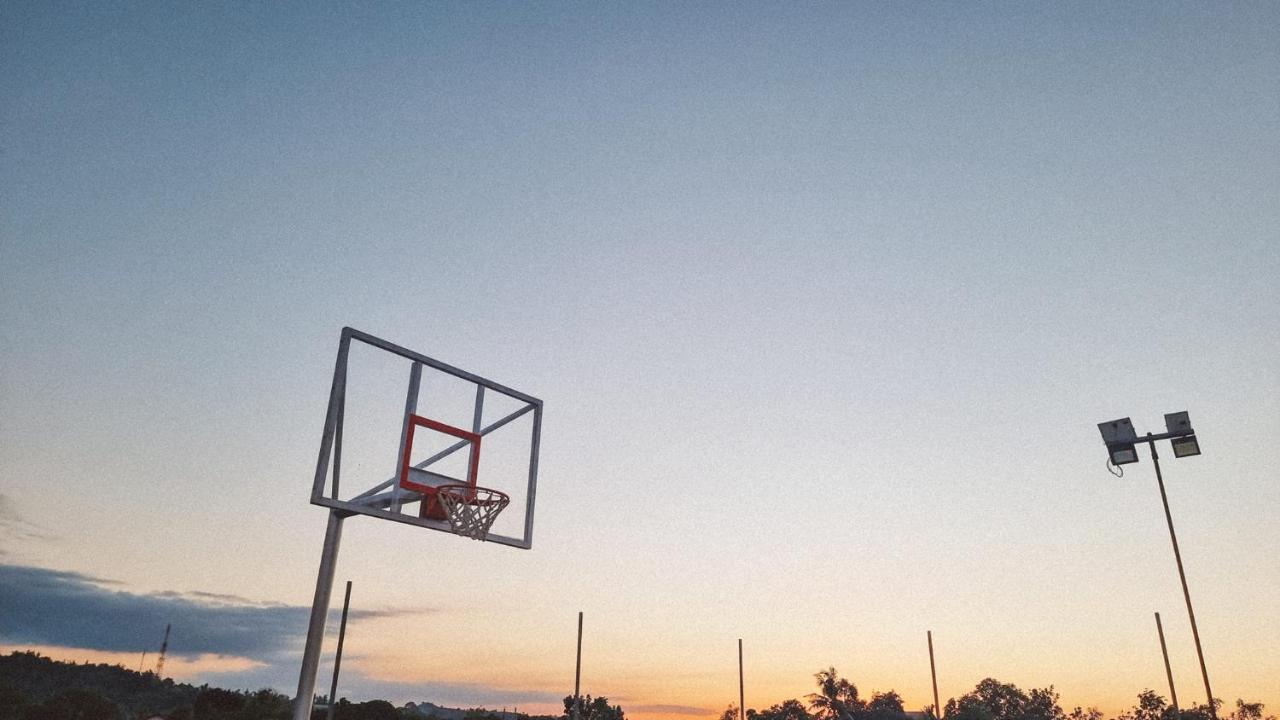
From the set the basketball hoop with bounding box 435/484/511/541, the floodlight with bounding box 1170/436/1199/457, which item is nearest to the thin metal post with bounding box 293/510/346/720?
the basketball hoop with bounding box 435/484/511/541

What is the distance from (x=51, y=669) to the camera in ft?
345

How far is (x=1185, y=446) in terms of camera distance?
14773mm

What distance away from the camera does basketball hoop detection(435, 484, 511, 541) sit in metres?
13.2

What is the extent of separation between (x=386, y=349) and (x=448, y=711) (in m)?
123

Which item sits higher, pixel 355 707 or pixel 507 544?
pixel 507 544

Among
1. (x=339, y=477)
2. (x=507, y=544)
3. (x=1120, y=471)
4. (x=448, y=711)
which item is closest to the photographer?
(x=339, y=477)

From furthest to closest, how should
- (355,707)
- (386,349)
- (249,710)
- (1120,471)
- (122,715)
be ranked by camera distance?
(122,715), (249,710), (355,707), (1120,471), (386,349)

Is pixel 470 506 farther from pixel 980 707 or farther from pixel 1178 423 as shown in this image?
pixel 980 707

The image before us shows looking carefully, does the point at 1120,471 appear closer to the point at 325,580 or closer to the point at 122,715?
the point at 325,580

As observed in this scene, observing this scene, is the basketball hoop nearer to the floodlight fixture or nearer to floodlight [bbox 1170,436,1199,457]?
the floodlight fixture

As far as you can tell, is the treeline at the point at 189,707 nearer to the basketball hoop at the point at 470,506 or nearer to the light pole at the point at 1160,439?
the basketball hoop at the point at 470,506

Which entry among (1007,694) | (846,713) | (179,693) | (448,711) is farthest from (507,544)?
(448,711)

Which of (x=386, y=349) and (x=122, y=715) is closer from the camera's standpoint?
(x=386, y=349)

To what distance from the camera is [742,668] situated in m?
36.7
